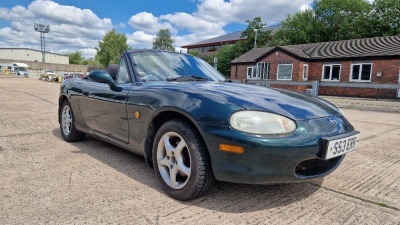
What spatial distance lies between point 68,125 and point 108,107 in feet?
4.68

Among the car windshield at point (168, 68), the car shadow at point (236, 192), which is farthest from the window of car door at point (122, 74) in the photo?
the car shadow at point (236, 192)

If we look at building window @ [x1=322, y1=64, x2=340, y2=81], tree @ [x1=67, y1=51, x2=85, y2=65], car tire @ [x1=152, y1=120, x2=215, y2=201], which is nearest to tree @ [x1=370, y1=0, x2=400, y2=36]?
building window @ [x1=322, y1=64, x2=340, y2=81]

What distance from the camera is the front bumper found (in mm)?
1945

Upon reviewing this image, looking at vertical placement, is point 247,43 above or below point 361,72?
above

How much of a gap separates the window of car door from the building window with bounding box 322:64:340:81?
20298 millimetres

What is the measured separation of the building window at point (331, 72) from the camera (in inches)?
812

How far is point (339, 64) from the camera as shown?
66.4 ft

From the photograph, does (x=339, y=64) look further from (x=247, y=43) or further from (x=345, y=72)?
(x=247, y=43)

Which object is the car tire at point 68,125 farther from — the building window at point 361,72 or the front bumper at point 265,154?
the building window at point 361,72

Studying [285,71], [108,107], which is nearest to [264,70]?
[285,71]

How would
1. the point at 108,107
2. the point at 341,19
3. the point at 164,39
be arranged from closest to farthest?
the point at 108,107 → the point at 341,19 → the point at 164,39

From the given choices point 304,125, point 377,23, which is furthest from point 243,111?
point 377,23

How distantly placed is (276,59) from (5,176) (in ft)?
76.8

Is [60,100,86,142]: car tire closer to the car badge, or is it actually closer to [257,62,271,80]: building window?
the car badge
